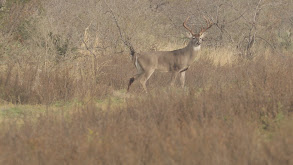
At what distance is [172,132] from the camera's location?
479 cm

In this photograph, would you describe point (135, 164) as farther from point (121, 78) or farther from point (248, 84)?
point (121, 78)

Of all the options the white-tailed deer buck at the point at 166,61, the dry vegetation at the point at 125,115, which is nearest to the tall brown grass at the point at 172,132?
the dry vegetation at the point at 125,115

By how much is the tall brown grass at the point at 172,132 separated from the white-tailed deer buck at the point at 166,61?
12.7 ft

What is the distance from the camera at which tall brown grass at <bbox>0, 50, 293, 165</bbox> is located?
4.36 meters

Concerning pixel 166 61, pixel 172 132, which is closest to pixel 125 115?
pixel 172 132

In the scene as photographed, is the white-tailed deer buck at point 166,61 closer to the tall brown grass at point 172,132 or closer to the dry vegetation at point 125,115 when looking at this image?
the dry vegetation at point 125,115

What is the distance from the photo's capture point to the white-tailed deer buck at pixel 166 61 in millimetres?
11141

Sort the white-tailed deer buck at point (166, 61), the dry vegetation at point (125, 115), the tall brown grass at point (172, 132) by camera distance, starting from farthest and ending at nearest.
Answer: the white-tailed deer buck at point (166, 61) < the dry vegetation at point (125, 115) < the tall brown grass at point (172, 132)

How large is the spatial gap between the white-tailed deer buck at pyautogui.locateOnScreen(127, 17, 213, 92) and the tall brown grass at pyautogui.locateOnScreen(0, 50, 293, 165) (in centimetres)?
388

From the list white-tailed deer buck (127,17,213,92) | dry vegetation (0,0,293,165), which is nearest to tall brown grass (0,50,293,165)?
dry vegetation (0,0,293,165)

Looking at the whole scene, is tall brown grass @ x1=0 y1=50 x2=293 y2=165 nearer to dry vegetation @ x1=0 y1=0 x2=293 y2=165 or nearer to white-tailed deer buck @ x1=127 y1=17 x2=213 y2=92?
dry vegetation @ x1=0 y1=0 x2=293 y2=165

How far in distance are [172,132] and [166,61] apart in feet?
21.9

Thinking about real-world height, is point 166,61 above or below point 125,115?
above

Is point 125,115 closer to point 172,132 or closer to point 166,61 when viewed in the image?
point 172,132
